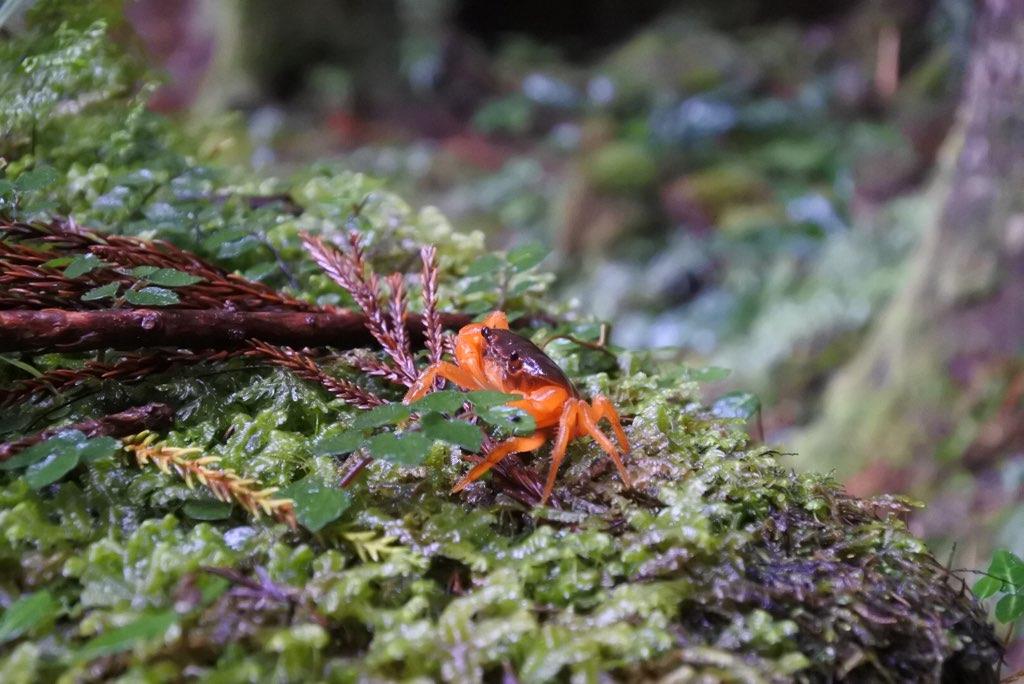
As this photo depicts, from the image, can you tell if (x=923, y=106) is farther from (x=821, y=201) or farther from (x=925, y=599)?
(x=925, y=599)

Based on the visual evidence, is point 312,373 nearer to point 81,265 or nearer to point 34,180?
point 81,265

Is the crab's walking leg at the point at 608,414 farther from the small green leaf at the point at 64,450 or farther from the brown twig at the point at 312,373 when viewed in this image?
the small green leaf at the point at 64,450

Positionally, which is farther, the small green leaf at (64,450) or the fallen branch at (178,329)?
the fallen branch at (178,329)

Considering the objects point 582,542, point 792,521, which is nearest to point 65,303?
point 582,542

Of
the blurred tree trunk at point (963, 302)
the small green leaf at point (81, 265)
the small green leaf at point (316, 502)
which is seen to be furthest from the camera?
the blurred tree trunk at point (963, 302)

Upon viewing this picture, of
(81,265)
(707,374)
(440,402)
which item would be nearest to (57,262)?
(81,265)

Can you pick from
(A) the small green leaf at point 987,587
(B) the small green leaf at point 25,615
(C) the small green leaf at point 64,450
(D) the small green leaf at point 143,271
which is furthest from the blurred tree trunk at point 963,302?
(B) the small green leaf at point 25,615

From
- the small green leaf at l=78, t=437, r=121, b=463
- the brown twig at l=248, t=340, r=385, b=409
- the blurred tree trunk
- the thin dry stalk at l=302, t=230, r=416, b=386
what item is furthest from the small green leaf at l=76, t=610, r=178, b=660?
the blurred tree trunk

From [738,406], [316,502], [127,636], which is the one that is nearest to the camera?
[127,636]
